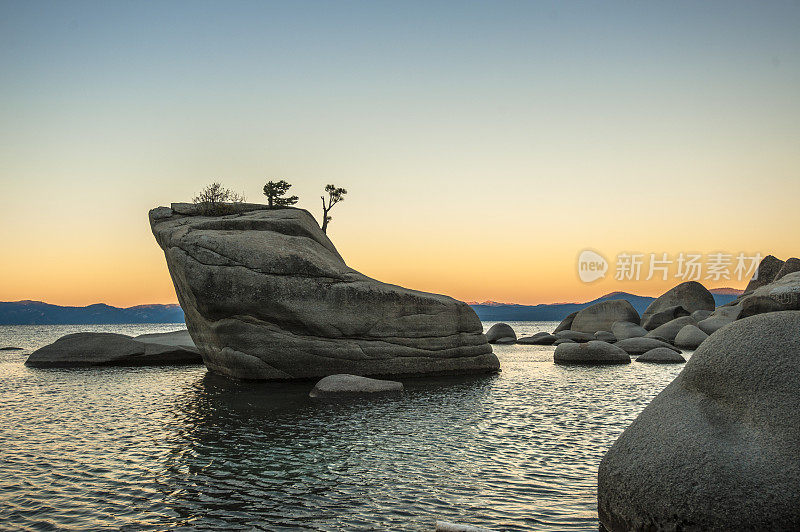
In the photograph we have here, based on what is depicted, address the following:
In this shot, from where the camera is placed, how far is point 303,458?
12180mm

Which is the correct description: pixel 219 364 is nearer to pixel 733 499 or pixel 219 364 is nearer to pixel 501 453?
pixel 501 453

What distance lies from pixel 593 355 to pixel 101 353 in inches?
1211

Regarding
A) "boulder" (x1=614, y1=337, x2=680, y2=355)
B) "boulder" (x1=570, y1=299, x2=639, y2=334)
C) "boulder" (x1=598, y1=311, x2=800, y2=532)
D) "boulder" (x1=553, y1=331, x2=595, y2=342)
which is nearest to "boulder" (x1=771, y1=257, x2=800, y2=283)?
"boulder" (x1=570, y1=299, x2=639, y2=334)

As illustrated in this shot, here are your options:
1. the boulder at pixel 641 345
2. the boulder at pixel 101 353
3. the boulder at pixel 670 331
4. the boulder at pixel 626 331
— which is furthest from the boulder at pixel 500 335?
the boulder at pixel 101 353

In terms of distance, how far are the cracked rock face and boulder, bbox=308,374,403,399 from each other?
3.74m

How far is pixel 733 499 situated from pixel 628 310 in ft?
218

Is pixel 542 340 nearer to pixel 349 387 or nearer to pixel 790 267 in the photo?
pixel 790 267

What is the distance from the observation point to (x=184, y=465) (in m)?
A: 11.8

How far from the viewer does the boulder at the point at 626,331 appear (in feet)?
187

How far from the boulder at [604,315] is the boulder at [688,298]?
2894 mm

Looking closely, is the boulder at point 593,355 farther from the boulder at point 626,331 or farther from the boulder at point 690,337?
the boulder at point 626,331

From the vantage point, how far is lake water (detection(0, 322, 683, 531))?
8891mm

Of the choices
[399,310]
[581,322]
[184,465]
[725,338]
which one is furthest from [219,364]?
[581,322]

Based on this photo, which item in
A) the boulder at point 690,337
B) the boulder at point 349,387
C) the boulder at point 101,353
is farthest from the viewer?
the boulder at point 690,337
